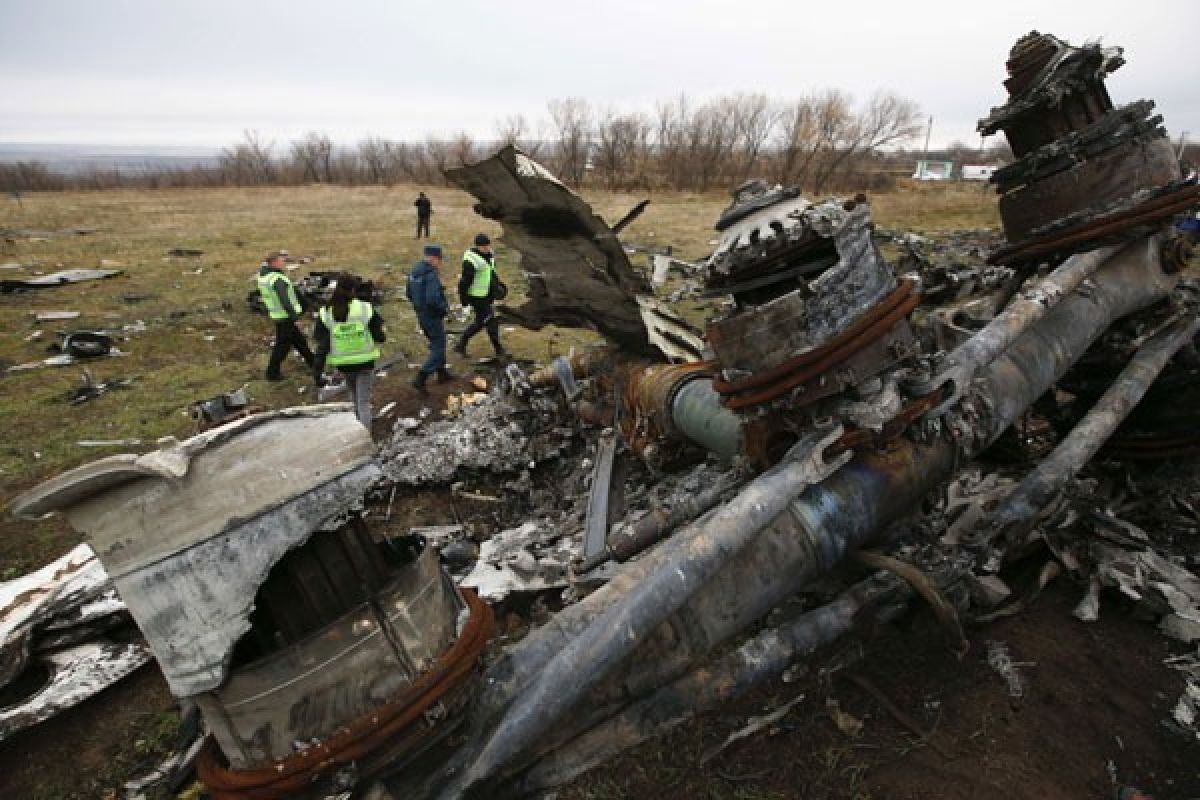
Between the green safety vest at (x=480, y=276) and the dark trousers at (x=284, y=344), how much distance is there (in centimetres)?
222

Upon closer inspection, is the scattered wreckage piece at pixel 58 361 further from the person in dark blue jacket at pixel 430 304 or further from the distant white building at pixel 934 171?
the distant white building at pixel 934 171

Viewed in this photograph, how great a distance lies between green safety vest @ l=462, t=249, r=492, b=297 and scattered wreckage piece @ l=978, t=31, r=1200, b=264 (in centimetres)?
630

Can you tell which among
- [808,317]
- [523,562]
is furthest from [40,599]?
[808,317]

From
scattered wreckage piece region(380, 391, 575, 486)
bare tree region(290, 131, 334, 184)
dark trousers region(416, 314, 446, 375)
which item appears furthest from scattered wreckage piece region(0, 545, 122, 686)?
bare tree region(290, 131, 334, 184)

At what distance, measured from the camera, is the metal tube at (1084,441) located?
8.36 feet

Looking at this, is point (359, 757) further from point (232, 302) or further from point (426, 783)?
point (232, 302)

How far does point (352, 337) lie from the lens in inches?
241

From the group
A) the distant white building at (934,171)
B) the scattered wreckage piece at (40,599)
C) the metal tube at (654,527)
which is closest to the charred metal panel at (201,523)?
the metal tube at (654,527)

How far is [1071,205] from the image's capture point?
298cm

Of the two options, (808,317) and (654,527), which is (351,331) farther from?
(808,317)

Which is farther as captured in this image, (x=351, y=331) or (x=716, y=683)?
(x=351, y=331)

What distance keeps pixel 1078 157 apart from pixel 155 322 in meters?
12.7

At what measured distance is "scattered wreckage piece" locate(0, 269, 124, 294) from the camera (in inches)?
504

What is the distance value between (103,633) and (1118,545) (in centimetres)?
544
